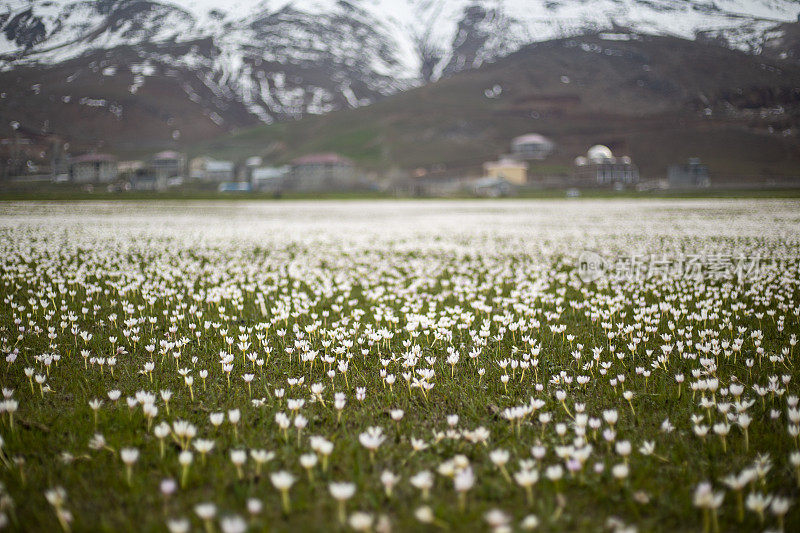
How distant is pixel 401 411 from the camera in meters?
3.03

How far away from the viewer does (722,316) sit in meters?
6.30

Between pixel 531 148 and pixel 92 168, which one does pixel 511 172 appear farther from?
pixel 92 168

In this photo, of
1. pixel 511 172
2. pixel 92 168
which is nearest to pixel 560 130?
pixel 511 172

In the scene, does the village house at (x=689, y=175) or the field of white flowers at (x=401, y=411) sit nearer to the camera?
the field of white flowers at (x=401, y=411)

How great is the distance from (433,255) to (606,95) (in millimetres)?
216843

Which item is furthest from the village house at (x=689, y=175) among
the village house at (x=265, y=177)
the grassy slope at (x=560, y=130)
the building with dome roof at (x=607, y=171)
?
the village house at (x=265, y=177)

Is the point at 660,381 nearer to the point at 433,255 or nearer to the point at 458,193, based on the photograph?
the point at 433,255

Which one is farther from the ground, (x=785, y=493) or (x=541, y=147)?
(x=541, y=147)

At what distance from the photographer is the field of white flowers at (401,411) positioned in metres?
2.39

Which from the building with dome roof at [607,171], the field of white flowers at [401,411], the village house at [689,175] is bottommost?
the field of white flowers at [401,411]

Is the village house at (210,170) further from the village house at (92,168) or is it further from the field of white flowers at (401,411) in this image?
the field of white flowers at (401,411)

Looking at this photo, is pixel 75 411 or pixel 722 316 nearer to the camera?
pixel 75 411

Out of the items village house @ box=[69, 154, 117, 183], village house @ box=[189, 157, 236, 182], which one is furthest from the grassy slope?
village house @ box=[69, 154, 117, 183]

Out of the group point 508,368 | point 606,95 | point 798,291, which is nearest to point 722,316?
point 798,291
